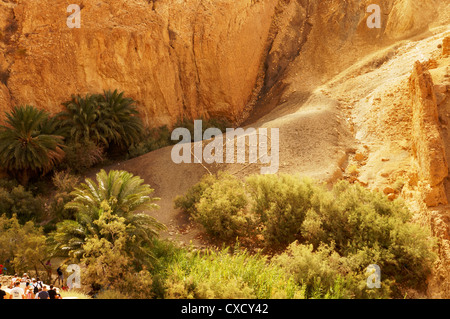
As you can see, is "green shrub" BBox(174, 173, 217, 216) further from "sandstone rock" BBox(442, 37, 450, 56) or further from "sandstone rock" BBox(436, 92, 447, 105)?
"sandstone rock" BBox(442, 37, 450, 56)

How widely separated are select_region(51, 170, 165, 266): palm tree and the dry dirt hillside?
9.33 feet

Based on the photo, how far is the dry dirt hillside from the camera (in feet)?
46.3

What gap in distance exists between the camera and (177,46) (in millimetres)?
23422

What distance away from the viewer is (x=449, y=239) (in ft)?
35.2

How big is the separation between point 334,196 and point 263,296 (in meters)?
5.76

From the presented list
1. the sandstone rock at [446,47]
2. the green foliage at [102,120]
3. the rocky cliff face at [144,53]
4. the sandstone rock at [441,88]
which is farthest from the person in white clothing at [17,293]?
the sandstone rock at [446,47]

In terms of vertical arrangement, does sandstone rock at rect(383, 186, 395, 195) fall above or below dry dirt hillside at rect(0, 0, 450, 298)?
below

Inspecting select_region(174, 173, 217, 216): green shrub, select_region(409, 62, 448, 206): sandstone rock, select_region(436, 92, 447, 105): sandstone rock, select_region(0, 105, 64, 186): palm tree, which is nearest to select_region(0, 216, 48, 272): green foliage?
select_region(0, 105, 64, 186): palm tree

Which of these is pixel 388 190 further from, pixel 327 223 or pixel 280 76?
pixel 280 76

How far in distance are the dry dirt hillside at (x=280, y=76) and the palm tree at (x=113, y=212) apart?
112 inches

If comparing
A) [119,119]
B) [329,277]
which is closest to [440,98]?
[329,277]
